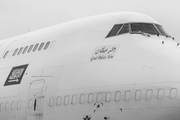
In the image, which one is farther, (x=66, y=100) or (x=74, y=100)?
(x=66, y=100)

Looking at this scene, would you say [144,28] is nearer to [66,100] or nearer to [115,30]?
[115,30]

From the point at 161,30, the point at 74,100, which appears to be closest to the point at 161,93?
the point at 74,100

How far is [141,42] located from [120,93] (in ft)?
7.38

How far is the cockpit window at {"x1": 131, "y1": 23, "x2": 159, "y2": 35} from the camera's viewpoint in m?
16.2

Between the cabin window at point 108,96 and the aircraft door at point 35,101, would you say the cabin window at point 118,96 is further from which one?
the aircraft door at point 35,101

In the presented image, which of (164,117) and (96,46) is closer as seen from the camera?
(164,117)

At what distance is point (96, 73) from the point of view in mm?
14938

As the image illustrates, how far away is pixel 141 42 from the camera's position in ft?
49.9

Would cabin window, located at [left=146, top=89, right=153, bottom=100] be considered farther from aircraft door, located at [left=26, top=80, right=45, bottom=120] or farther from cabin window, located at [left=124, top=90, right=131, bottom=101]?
aircraft door, located at [left=26, top=80, right=45, bottom=120]

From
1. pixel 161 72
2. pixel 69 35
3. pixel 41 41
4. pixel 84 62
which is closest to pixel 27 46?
pixel 41 41

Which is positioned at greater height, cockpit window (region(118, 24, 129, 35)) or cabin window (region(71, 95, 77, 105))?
cockpit window (region(118, 24, 129, 35))

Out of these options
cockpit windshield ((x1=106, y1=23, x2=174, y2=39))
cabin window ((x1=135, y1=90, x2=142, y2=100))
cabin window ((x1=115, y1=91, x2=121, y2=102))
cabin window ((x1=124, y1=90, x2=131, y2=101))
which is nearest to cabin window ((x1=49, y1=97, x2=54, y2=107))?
cabin window ((x1=115, y1=91, x2=121, y2=102))

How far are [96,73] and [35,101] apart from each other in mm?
3001

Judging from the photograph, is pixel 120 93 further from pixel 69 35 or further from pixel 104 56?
pixel 69 35
